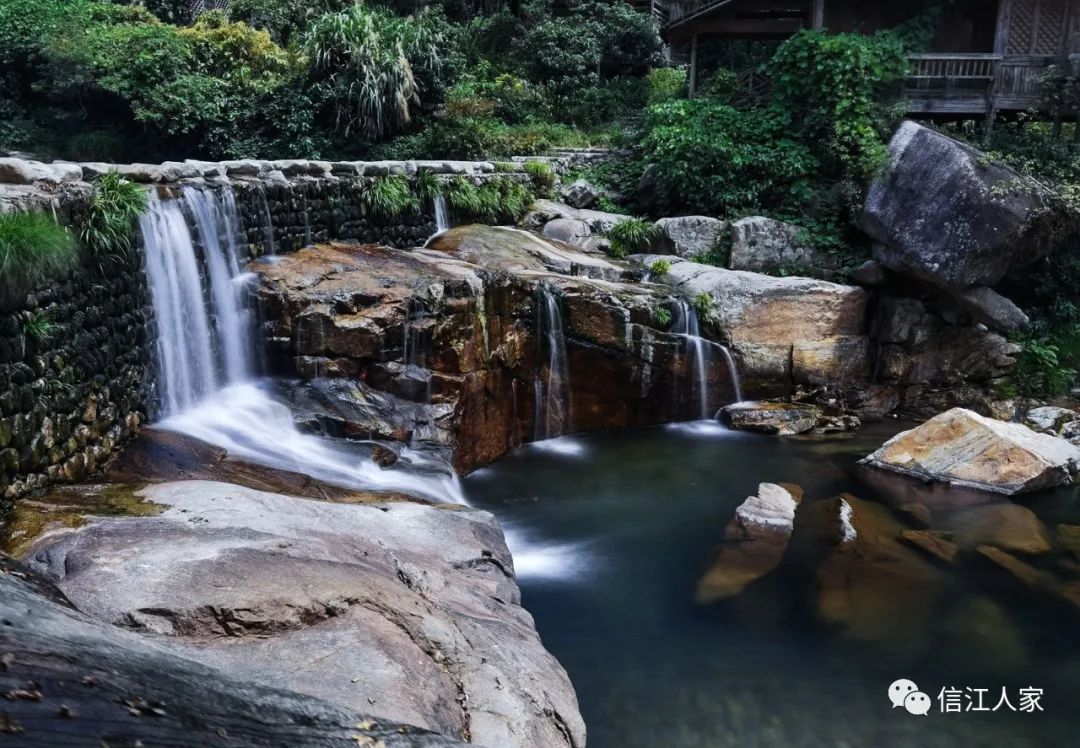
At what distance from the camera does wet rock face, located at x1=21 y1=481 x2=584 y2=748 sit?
4.35 metres

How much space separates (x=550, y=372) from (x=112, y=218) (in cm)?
617

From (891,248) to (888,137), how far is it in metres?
3.04

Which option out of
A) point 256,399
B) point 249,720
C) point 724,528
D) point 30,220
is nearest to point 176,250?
point 256,399

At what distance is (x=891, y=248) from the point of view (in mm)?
14062

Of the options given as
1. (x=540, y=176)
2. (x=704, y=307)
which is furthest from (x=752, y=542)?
(x=540, y=176)

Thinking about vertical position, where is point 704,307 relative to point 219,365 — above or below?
below

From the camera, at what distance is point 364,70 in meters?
17.4

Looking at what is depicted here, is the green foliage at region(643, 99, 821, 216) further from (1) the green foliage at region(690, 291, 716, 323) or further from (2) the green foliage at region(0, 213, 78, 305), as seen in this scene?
(2) the green foliage at region(0, 213, 78, 305)

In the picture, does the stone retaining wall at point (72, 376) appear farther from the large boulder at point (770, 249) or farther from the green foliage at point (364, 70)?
the large boulder at point (770, 249)

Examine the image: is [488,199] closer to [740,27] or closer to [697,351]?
[697,351]

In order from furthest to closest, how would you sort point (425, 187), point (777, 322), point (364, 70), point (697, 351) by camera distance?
point (364, 70), point (425, 187), point (777, 322), point (697, 351)

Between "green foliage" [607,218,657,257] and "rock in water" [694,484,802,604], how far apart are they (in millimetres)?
6329

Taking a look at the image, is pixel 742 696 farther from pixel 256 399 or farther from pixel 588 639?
pixel 256 399

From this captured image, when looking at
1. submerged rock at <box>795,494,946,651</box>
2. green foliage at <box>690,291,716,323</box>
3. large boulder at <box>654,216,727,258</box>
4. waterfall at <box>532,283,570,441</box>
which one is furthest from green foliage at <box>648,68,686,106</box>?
submerged rock at <box>795,494,946,651</box>
